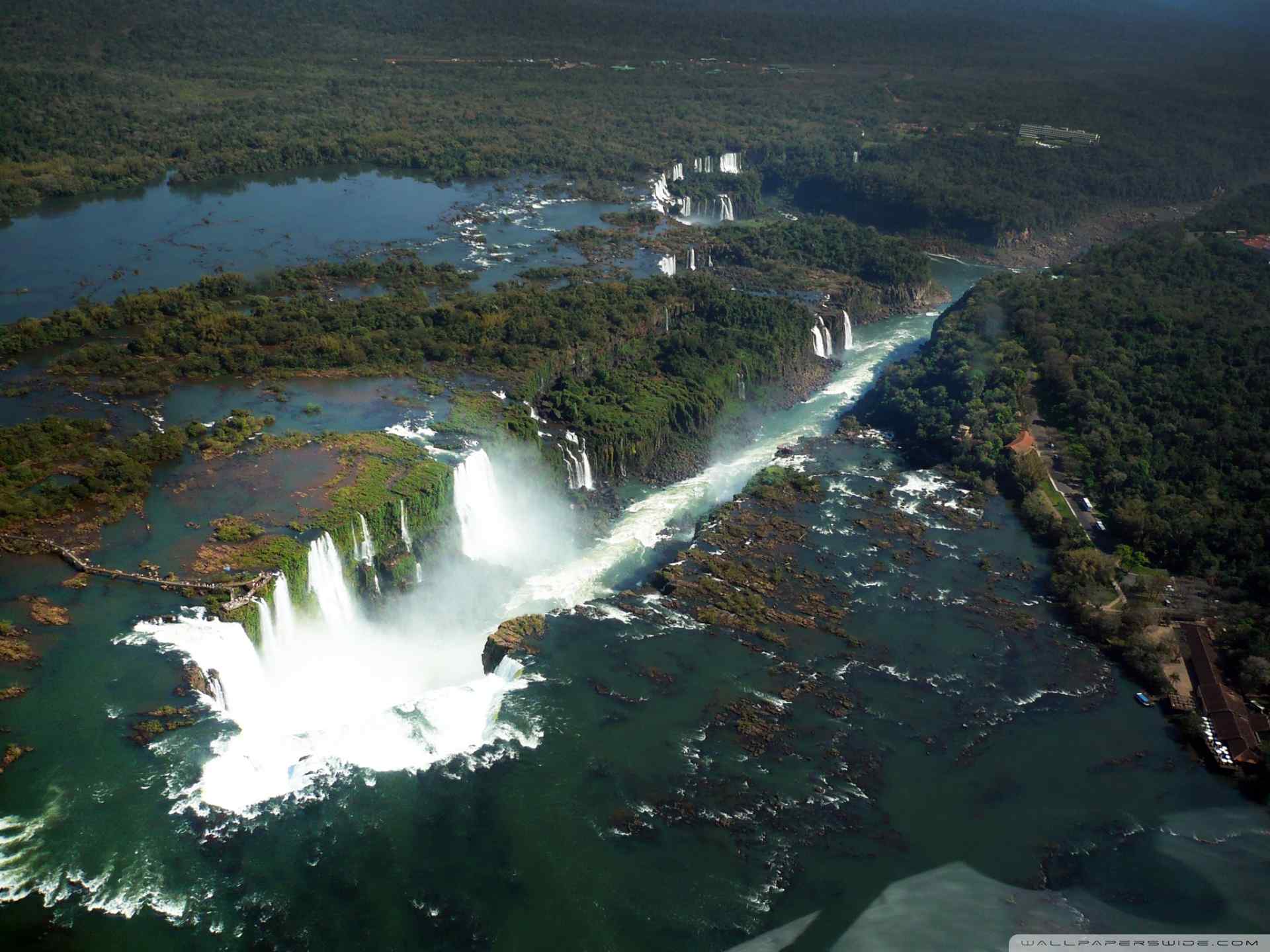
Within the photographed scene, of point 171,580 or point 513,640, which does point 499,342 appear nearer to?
point 513,640

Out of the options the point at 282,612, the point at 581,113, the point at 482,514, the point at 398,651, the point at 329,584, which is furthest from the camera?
the point at 581,113

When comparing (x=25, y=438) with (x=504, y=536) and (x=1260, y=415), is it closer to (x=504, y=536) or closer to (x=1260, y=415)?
(x=504, y=536)

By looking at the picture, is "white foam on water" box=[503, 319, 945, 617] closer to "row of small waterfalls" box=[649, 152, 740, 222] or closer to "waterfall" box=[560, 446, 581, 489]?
"waterfall" box=[560, 446, 581, 489]

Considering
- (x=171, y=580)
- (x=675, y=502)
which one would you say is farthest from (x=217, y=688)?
(x=675, y=502)

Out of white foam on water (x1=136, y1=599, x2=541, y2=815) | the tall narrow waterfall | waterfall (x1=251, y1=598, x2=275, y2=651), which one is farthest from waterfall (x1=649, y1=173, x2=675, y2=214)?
waterfall (x1=251, y1=598, x2=275, y2=651)

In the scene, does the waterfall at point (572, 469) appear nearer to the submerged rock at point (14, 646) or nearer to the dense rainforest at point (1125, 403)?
the dense rainforest at point (1125, 403)

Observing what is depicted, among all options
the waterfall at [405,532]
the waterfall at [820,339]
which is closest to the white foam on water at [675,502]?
the waterfall at [820,339]
